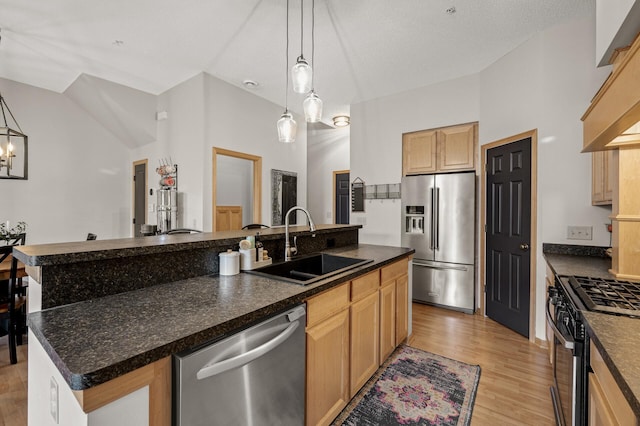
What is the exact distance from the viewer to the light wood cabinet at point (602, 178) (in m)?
2.05

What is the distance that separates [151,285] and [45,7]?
296cm

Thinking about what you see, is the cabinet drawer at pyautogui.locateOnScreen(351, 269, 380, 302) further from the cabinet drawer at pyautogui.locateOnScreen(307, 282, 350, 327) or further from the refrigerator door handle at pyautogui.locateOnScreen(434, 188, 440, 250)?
the refrigerator door handle at pyautogui.locateOnScreen(434, 188, 440, 250)

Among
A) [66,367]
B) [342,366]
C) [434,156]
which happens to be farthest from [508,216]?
[66,367]

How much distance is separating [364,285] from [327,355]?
527 millimetres

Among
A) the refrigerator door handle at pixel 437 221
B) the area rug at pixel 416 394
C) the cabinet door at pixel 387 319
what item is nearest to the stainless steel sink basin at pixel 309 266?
the cabinet door at pixel 387 319

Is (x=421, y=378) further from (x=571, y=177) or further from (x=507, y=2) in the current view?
(x=507, y=2)

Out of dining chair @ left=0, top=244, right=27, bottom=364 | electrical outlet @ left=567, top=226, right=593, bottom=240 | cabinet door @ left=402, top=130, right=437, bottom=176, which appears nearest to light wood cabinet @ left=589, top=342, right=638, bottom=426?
electrical outlet @ left=567, top=226, right=593, bottom=240

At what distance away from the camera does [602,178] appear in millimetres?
2184

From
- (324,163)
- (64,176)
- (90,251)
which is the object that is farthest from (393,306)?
(64,176)

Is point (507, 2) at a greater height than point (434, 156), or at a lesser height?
greater

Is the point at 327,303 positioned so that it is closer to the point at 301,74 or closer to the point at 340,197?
the point at 301,74

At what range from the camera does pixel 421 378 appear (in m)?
2.18

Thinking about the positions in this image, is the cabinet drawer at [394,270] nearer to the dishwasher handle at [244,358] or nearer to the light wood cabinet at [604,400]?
the dishwasher handle at [244,358]

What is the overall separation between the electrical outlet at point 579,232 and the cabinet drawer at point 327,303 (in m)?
2.22
